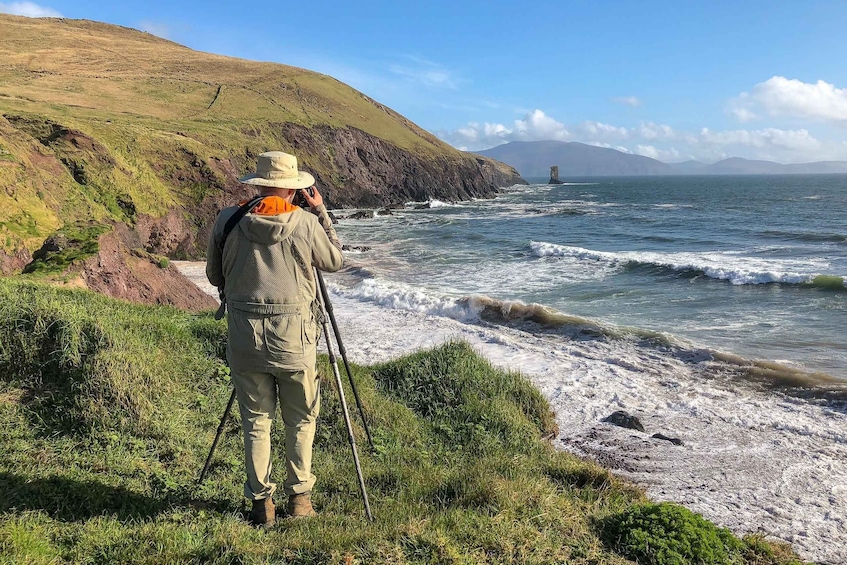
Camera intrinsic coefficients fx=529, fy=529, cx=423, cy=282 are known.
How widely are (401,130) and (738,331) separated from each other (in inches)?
3164

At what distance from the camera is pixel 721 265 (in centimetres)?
2375

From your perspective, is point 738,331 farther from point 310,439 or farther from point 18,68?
point 18,68

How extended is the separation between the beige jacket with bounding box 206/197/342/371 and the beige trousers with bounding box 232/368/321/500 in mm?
142

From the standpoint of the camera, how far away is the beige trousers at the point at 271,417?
3539 mm

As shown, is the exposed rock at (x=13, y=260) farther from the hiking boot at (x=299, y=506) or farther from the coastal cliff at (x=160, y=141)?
the hiking boot at (x=299, y=506)

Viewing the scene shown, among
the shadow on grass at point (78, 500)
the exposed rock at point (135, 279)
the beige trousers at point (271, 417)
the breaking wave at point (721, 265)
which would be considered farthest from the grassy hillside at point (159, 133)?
the breaking wave at point (721, 265)

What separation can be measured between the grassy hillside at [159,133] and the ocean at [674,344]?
16.8ft

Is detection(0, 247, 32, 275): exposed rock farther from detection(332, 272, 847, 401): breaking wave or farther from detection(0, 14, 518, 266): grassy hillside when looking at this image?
detection(332, 272, 847, 401): breaking wave

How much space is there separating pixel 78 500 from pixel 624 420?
22.0ft

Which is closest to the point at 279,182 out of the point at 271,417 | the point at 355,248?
the point at 271,417

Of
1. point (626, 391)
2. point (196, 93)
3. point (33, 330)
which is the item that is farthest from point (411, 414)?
point (196, 93)

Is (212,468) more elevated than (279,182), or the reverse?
(279,182)

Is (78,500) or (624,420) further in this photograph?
(624,420)

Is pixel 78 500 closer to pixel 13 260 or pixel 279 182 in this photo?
pixel 279 182
